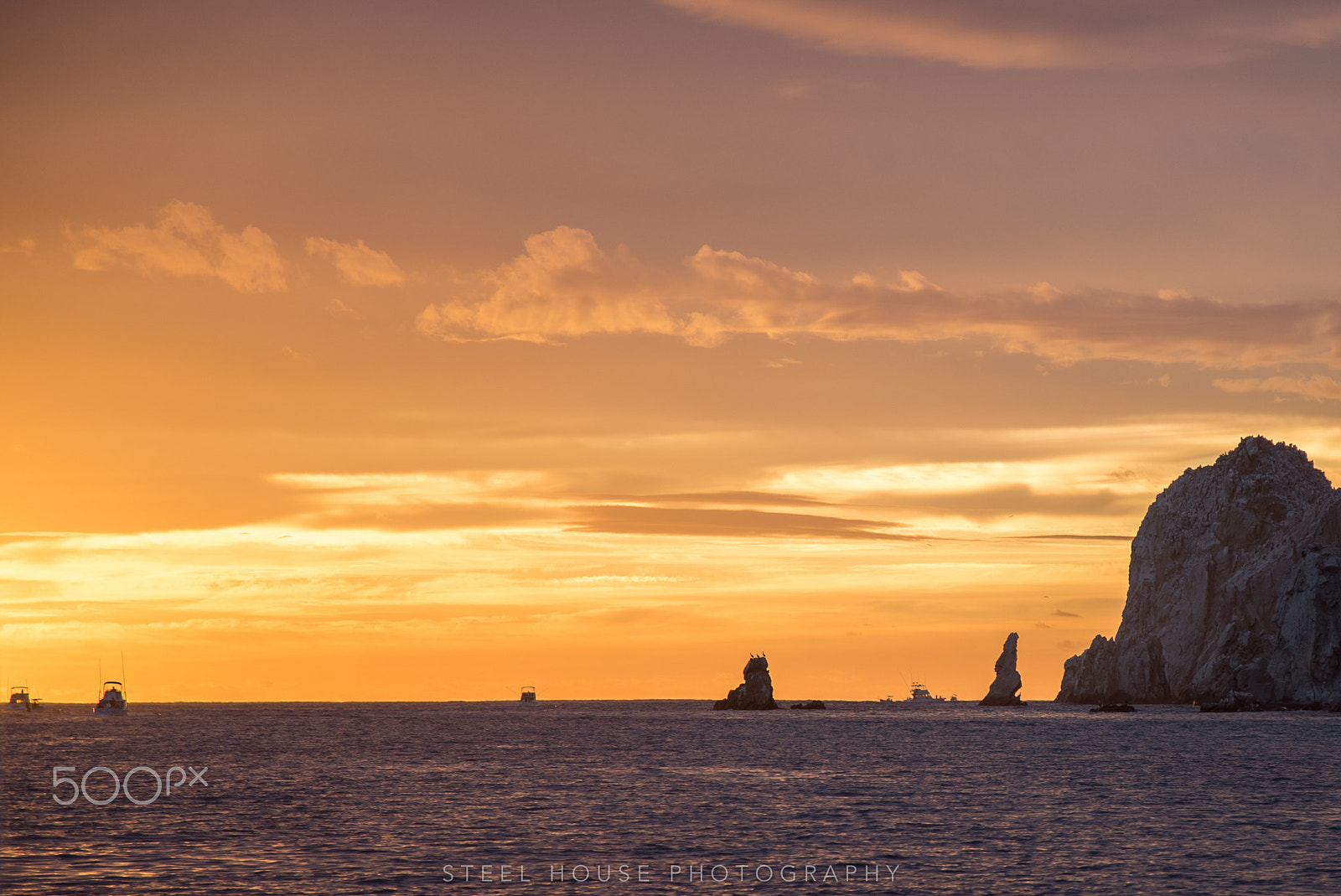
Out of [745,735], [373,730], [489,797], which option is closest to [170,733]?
[373,730]

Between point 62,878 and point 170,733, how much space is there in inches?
6288

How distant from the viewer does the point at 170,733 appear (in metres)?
194

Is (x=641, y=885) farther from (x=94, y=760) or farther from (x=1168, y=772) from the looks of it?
(x=94, y=760)

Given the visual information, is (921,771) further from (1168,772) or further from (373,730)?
(373,730)

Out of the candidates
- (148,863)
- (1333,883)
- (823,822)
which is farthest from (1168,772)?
(148,863)

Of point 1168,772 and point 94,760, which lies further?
point 94,760

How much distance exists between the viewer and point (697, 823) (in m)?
63.5

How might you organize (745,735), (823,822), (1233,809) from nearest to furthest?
(823,822)
(1233,809)
(745,735)

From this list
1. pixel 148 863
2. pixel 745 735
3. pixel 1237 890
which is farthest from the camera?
pixel 745 735

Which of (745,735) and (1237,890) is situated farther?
(745,735)

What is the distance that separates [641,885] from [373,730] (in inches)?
6322

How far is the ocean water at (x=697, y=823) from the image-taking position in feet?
154

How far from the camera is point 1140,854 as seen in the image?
5278 cm

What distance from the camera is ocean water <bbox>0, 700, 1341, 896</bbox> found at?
46.8 m
